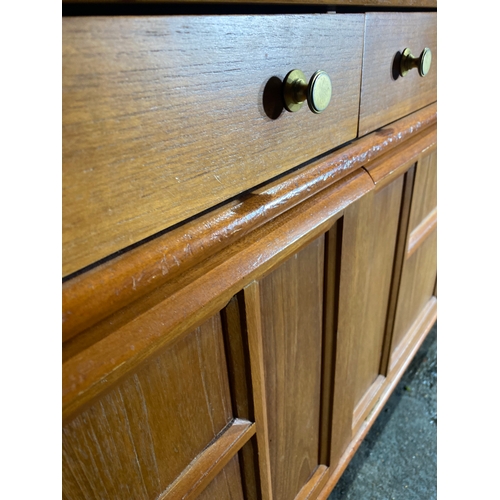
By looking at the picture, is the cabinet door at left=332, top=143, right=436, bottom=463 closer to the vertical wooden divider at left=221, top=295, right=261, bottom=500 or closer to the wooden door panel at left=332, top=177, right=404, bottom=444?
the wooden door panel at left=332, top=177, right=404, bottom=444

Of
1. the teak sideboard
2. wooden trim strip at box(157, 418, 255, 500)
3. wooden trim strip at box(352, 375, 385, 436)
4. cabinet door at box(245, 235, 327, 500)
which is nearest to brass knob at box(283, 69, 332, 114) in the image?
the teak sideboard

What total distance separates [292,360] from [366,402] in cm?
32

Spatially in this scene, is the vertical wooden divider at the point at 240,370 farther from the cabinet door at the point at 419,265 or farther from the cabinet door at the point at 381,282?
the cabinet door at the point at 419,265

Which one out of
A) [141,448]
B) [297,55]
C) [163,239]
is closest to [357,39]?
[297,55]

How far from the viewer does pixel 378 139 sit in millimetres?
403

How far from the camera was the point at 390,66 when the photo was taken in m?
0.40

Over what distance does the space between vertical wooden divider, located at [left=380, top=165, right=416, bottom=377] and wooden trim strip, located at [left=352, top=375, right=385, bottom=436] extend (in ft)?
0.07

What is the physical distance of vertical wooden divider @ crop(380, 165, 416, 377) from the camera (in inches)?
21.9

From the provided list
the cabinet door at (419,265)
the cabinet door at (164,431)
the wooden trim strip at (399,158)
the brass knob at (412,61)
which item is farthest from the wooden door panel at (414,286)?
the cabinet door at (164,431)

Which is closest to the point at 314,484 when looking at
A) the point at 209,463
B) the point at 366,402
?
the point at 366,402

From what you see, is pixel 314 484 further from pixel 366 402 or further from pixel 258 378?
pixel 258 378

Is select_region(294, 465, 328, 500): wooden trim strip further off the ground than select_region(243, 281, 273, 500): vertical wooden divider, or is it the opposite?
select_region(243, 281, 273, 500): vertical wooden divider

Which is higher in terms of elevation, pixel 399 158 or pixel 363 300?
pixel 399 158
